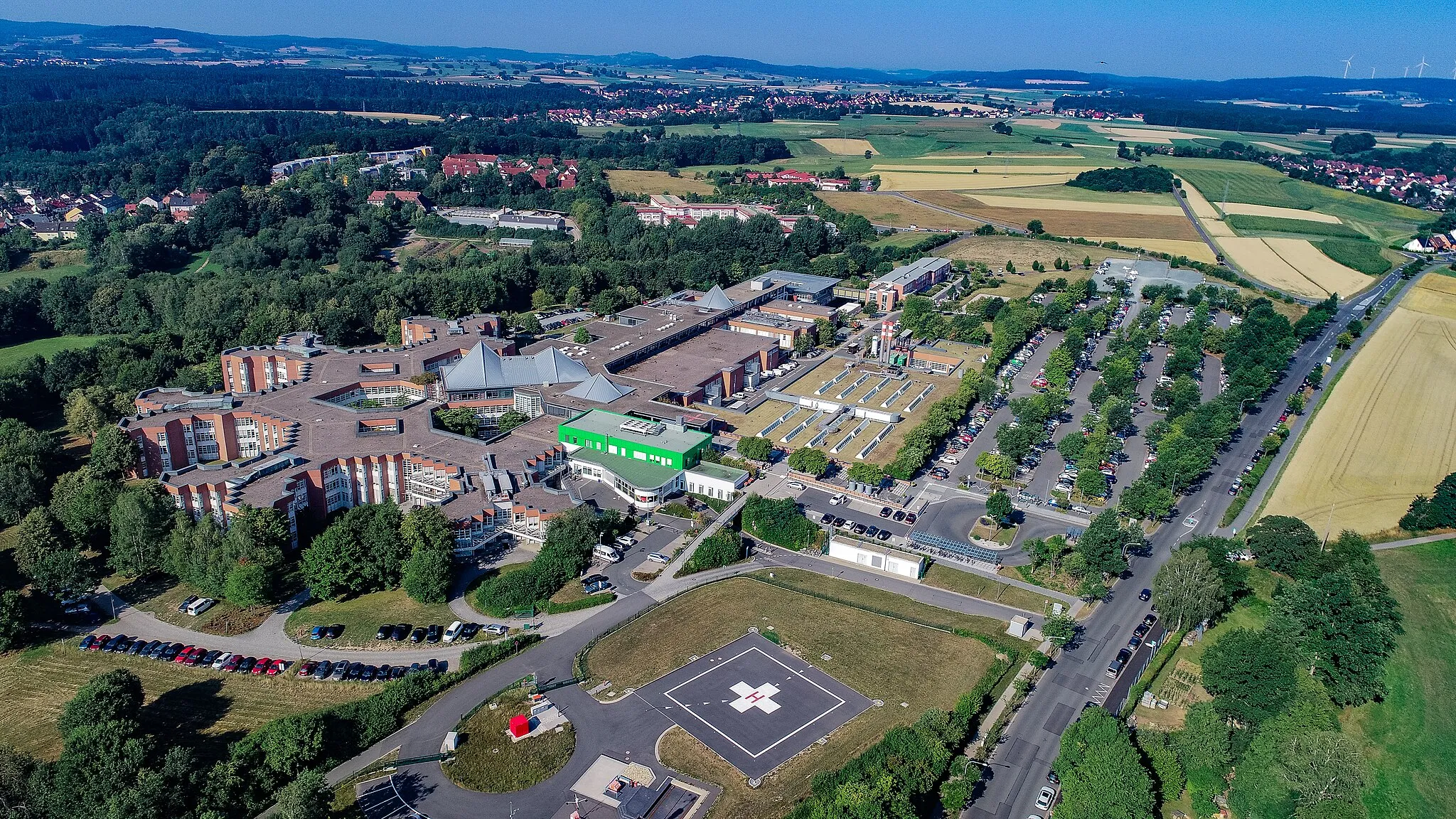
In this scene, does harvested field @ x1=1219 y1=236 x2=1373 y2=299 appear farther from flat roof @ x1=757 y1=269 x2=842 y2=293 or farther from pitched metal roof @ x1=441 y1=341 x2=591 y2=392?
pitched metal roof @ x1=441 y1=341 x2=591 y2=392

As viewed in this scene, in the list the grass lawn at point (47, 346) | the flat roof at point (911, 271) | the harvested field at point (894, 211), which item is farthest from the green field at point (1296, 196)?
the grass lawn at point (47, 346)

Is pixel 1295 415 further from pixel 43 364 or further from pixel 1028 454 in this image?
pixel 43 364

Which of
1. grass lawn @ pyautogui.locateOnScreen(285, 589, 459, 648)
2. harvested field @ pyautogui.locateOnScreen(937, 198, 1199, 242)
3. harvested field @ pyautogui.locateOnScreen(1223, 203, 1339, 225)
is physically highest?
harvested field @ pyautogui.locateOnScreen(1223, 203, 1339, 225)

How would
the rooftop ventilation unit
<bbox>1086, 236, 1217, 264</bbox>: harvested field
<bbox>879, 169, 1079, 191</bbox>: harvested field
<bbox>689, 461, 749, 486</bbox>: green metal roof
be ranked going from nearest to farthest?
1. <bbox>689, 461, 749, 486</bbox>: green metal roof
2. the rooftop ventilation unit
3. <bbox>1086, 236, 1217, 264</bbox>: harvested field
4. <bbox>879, 169, 1079, 191</bbox>: harvested field

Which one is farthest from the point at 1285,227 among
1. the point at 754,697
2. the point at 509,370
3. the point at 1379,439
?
the point at 754,697

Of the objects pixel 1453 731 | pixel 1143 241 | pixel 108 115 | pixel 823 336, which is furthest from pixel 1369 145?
pixel 108 115

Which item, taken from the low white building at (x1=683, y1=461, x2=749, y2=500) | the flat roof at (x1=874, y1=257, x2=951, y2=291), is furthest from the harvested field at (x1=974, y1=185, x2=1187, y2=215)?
the low white building at (x1=683, y1=461, x2=749, y2=500)
